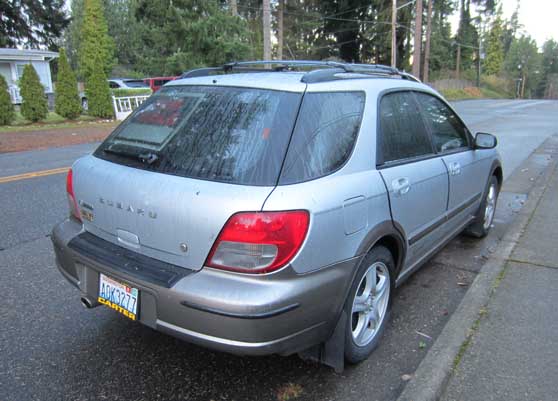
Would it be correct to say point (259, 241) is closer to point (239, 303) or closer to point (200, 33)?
point (239, 303)

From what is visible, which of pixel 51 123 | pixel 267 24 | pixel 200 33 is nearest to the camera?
pixel 51 123

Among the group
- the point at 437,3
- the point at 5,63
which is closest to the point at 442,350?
the point at 5,63

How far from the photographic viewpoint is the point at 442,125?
398cm

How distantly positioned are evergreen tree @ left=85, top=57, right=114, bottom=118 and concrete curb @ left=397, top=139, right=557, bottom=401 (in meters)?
17.7

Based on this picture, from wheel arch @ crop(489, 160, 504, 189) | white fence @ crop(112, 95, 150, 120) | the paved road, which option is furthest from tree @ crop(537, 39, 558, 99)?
the paved road

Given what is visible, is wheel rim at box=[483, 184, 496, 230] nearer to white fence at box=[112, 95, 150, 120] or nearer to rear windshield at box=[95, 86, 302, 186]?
rear windshield at box=[95, 86, 302, 186]

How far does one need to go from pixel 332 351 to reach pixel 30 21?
4204 cm

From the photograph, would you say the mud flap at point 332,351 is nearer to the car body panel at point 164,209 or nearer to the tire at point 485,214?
the car body panel at point 164,209

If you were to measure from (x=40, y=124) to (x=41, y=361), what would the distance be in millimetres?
17312

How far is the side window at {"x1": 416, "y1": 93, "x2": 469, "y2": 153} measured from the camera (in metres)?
3.72

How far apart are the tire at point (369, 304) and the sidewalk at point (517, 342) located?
505mm

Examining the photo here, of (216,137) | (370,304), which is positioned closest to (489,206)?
(370,304)

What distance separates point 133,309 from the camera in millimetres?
2410

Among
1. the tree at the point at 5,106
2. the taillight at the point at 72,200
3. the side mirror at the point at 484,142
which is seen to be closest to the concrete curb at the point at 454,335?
the side mirror at the point at 484,142
